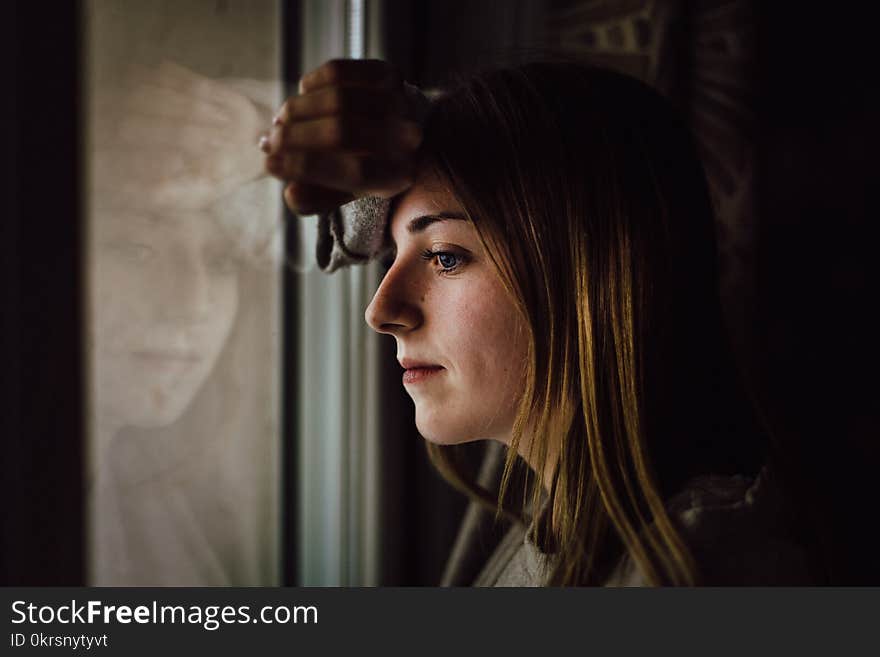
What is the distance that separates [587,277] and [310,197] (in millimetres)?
308

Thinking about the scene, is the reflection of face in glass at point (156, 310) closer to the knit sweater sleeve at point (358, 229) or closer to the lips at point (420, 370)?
the knit sweater sleeve at point (358, 229)

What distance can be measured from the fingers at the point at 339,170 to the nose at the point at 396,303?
0.33ft

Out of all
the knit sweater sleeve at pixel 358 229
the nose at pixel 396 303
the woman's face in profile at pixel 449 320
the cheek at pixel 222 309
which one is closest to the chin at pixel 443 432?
the woman's face in profile at pixel 449 320

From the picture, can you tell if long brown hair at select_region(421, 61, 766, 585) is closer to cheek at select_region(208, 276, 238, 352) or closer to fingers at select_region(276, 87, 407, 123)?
fingers at select_region(276, 87, 407, 123)

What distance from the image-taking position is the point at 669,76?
108 centimetres

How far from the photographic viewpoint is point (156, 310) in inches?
30.9

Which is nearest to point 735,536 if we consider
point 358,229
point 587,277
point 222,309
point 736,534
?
point 736,534

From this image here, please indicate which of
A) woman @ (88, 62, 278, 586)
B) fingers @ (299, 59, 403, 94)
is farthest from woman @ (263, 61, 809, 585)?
woman @ (88, 62, 278, 586)

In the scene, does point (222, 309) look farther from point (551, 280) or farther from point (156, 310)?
point (551, 280)

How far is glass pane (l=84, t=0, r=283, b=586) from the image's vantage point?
727 mm

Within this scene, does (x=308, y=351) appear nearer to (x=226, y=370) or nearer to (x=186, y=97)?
(x=226, y=370)

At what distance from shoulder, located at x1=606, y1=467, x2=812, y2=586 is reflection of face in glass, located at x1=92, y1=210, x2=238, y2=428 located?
595 millimetres

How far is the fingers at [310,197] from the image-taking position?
63cm
